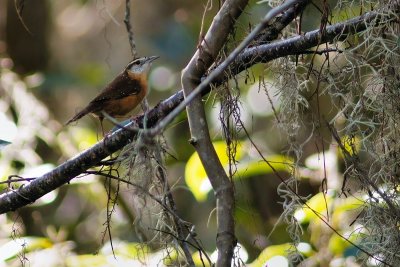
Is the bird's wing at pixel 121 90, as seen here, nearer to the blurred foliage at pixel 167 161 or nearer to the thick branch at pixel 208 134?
the blurred foliage at pixel 167 161

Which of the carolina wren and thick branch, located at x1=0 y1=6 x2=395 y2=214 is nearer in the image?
thick branch, located at x1=0 y1=6 x2=395 y2=214

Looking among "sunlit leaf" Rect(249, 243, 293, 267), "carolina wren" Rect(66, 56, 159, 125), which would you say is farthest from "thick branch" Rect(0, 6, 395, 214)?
"carolina wren" Rect(66, 56, 159, 125)

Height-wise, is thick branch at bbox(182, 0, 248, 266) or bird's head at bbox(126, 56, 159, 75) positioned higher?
bird's head at bbox(126, 56, 159, 75)

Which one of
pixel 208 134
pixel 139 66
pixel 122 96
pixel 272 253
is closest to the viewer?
pixel 208 134

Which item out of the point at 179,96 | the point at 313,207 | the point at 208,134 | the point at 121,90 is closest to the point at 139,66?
the point at 121,90

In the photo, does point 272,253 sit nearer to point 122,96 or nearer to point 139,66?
point 122,96

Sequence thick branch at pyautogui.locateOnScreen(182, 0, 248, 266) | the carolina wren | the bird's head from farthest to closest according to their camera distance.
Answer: the bird's head
the carolina wren
thick branch at pyautogui.locateOnScreen(182, 0, 248, 266)

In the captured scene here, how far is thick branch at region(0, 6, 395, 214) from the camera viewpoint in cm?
214

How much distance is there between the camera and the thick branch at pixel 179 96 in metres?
2.14

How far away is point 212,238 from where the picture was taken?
5027 millimetres

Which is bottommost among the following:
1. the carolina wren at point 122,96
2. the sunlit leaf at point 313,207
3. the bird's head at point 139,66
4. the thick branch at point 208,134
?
the thick branch at point 208,134

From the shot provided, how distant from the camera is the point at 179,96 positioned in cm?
214

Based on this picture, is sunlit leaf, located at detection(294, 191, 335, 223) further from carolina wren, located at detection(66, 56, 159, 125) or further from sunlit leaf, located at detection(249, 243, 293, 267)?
carolina wren, located at detection(66, 56, 159, 125)

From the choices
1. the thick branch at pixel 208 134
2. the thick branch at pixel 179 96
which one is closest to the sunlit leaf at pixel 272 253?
the thick branch at pixel 179 96
